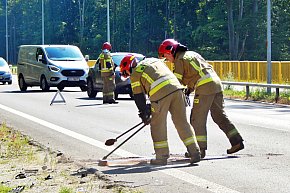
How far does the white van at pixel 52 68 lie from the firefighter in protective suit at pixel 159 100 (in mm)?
20258

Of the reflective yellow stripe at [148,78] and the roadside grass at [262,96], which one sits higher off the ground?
the reflective yellow stripe at [148,78]

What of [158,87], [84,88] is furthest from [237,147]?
[84,88]

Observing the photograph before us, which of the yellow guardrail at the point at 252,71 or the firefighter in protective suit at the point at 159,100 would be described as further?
the yellow guardrail at the point at 252,71

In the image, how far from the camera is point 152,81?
1027cm

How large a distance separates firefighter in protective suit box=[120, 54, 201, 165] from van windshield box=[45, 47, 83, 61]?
21.3 meters

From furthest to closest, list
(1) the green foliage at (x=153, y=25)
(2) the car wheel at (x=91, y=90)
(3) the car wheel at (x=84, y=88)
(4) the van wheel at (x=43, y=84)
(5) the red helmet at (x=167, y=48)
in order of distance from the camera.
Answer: (1) the green foliage at (x=153, y=25) < (3) the car wheel at (x=84, y=88) < (4) the van wheel at (x=43, y=84) < (2) the car wheel at (x=91, y=90) < (5) the red helmet at (x=167, y=48)

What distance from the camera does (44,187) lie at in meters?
8.73

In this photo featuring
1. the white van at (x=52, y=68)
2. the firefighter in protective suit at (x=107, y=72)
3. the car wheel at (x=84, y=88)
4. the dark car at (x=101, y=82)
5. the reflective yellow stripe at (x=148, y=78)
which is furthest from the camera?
the car wheel at (x=84, y=88)

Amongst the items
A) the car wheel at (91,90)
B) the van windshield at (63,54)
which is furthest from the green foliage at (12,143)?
the van windshield at (63,54)

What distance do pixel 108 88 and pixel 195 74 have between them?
12.3 metres

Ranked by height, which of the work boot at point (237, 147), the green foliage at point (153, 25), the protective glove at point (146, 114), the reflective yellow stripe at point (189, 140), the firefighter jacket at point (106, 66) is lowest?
the work boot at point (237, 147)

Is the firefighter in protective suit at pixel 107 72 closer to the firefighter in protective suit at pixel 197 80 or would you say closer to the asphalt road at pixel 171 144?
the asphalt road at pixel 171 144

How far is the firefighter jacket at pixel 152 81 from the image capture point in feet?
33.7

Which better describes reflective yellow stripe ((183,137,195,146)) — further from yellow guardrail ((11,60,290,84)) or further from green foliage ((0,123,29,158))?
yellow guardrail ((11,60,290,84))
